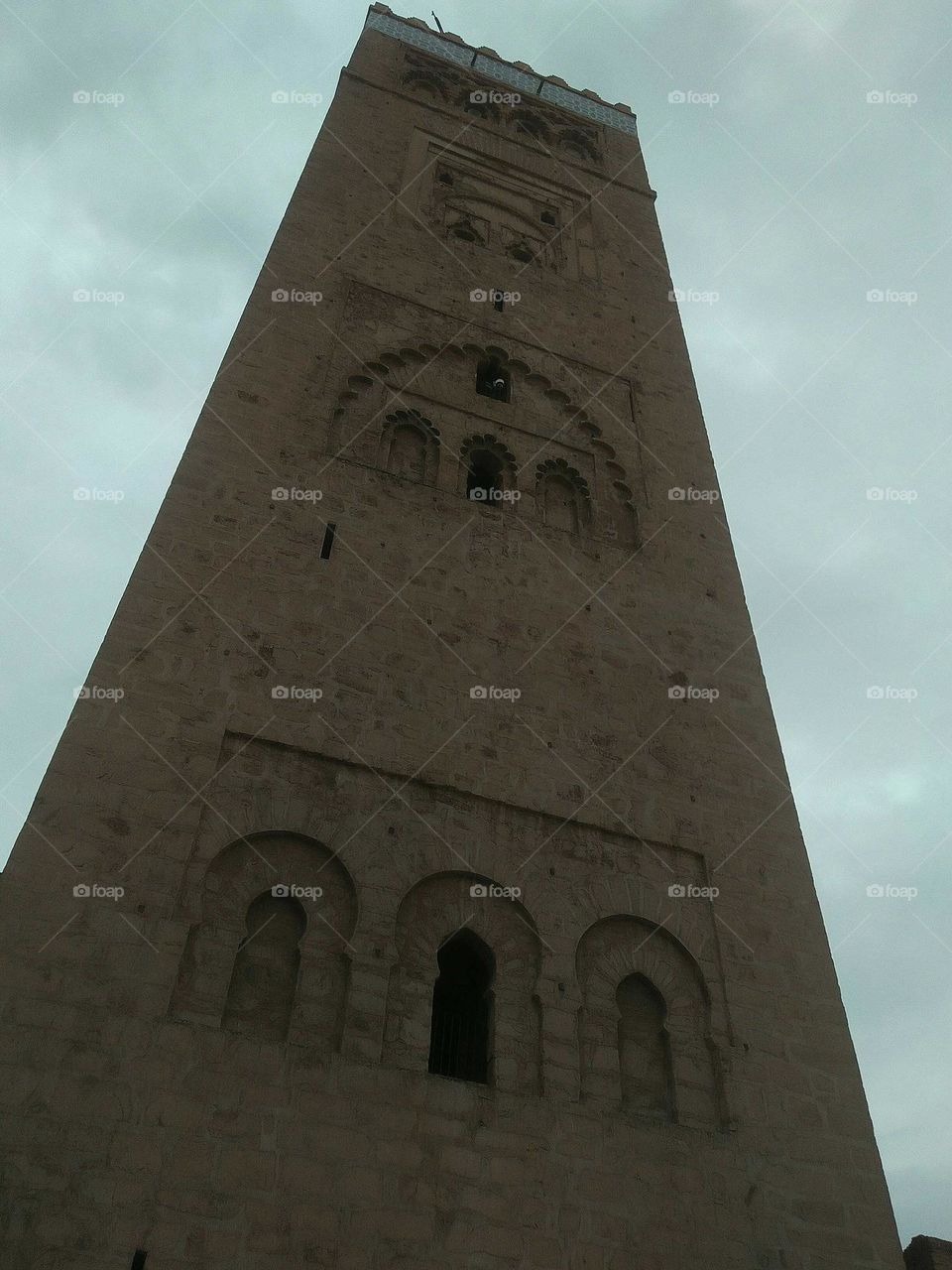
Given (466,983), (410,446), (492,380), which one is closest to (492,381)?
(492,380)

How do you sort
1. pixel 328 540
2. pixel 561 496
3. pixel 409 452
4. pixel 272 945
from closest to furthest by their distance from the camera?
pixel 272 945 < pixel 328 540 < pixel 409 452 < pixel 561 496

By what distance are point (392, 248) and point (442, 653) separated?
7.02m

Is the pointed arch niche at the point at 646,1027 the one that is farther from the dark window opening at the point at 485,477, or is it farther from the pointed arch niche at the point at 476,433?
the dark window opening at the point at 485,477

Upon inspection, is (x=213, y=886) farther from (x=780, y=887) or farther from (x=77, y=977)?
(x=780, y=887)

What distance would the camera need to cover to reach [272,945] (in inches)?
253

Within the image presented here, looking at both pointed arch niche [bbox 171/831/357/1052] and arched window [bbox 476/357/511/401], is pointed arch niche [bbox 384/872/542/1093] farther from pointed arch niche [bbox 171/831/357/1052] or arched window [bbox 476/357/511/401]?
arched window [bbox 476/357/511/401]

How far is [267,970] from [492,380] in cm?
781

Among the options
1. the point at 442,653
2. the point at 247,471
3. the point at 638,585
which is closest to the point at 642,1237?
the point at 442,653

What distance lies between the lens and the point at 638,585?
1005 centimetres

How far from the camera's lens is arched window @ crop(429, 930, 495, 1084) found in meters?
6.50

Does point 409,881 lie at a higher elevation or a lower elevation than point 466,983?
higher

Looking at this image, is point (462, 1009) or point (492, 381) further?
point (492, 381)

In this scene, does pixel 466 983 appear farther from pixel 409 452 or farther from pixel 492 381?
pixel 492 381

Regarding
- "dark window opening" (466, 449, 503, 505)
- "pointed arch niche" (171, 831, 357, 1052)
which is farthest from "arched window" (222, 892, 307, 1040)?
"dark window opening" (466, 449, 503, 505)
